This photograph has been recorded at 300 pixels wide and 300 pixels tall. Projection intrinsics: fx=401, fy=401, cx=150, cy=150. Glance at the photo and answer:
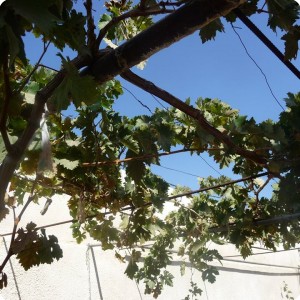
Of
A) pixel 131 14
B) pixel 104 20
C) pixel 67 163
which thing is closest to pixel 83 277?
pixel 67 163

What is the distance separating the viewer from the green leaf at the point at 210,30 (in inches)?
52.4

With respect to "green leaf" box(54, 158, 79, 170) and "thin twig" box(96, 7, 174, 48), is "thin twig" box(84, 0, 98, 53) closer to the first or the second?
"thin twig" box(96, 7, 174, 48)

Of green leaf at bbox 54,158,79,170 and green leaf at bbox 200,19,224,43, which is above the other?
green leaf at bbox 200,19,224,43

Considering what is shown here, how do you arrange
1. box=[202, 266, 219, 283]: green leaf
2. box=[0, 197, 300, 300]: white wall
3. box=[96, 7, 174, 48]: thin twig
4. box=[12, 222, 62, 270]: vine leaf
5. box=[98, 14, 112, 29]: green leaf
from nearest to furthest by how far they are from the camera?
box=[96, 7, 174, 48]: thin twig → box=[12, 222, 62, 270]: vine leaf → box=[98, 14, 112, 29]: green leaf → box=[0, 197, 300, 300]: white wall → box=[202, 266, 219, 283]: green leaf

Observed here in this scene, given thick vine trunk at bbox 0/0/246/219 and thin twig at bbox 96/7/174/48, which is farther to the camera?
thin twig at bbox 96/7/174/48

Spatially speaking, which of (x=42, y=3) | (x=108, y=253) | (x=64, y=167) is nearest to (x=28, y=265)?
(x=64, y=167)

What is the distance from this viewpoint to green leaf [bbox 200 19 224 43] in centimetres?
133

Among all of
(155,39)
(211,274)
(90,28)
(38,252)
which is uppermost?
(90,28)

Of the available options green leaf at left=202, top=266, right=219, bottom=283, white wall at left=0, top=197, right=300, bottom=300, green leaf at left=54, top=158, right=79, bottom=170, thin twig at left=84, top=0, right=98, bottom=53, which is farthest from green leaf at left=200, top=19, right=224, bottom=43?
green leaf at left=202, top=266, right=219, bottom=283

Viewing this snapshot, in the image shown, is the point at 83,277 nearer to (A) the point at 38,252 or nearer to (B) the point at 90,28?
(A) the point at 38,252

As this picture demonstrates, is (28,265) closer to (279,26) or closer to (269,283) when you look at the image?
(279,26)

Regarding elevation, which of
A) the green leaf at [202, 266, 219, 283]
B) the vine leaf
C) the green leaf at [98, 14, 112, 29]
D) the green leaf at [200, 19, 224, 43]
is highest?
the green leaf at [98, 14, 112, 29]

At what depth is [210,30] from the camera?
1340 mm

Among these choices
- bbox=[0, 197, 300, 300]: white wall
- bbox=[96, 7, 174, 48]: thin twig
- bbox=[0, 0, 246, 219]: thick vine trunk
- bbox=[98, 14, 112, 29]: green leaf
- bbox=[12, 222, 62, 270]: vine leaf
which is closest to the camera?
bbox=[0, 0, 246, 219]: thick vine trunk
